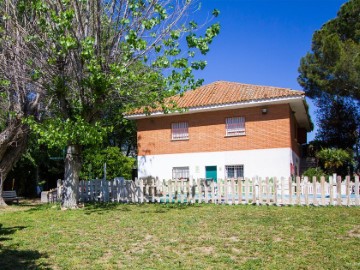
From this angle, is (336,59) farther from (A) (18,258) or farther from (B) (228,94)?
(A) (18,258)

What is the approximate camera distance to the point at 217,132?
72.5 ft

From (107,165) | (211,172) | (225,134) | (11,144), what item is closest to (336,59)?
(225,134)

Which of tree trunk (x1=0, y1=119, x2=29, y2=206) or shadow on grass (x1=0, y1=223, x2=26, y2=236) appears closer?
shadow on grass (x1=0, y1=223, x2=26, y2=236)

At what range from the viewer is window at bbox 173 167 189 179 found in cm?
2284

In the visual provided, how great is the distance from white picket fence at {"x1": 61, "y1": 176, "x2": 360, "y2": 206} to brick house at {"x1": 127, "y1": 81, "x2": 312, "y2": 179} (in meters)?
5.44

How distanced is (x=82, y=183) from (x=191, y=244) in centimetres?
1173

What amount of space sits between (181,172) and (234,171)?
351 cm

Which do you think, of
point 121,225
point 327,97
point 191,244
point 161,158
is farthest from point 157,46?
point 327,97

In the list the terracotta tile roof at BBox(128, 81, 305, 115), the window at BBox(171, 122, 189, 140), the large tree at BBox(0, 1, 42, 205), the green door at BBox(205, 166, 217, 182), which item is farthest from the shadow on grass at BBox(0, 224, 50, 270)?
the window at BBox(171, 122, 189, 140)

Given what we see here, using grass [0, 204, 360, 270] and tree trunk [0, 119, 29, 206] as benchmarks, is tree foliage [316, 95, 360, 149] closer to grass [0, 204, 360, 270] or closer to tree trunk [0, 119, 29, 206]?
Result: grass [0, 204, 360, 270]

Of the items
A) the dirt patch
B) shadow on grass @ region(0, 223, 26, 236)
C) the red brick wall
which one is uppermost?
the red brick wall

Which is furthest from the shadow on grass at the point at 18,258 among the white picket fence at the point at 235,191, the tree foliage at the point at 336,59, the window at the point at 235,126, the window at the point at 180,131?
the tree foliage at the point at 336,59

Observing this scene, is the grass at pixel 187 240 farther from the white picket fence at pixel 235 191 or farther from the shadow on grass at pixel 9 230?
the white picket fence at pixel 235 191

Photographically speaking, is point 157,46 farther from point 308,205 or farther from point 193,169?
point 193,169
